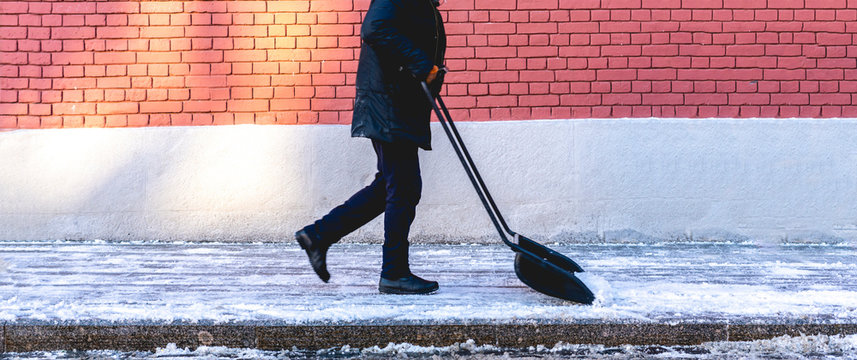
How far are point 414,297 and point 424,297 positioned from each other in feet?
0.17

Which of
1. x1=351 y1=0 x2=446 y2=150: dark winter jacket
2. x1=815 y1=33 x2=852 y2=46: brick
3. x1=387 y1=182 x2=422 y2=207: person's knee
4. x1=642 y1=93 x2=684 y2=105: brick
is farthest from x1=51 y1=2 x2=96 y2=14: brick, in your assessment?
x1=815 y1=33 x2=852 y2=46: brick

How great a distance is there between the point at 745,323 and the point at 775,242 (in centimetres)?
323

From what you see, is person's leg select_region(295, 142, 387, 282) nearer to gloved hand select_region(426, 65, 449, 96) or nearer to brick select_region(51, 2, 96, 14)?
gloved hand select_region(426, 65, 449, 96)

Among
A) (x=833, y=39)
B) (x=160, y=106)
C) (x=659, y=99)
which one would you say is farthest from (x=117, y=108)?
(x=833, y=39)

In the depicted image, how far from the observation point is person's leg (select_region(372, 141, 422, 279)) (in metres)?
3.98

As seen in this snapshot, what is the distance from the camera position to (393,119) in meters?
3.91

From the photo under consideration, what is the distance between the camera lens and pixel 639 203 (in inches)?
252

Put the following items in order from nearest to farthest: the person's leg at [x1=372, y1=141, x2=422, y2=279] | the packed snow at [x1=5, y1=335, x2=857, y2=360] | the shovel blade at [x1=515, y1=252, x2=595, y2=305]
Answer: the packed snow at [x1=5, y1=335, x2=857, y2=360]
the shovel blade at [x1=515, y1=252, x2=595, y2=305]
the person's leg at [x1=372, y1=141, x2=422, y2=279]

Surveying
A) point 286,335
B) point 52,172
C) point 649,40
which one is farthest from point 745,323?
point 52,172

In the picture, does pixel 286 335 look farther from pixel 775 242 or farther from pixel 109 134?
pixel 775 242

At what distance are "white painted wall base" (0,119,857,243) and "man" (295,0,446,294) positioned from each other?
7.58 ft

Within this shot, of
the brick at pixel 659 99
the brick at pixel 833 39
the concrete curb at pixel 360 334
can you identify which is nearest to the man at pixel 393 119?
the concrete curb at pixel 360 334

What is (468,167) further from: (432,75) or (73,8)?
(73,8)

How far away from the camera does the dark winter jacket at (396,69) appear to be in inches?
151
